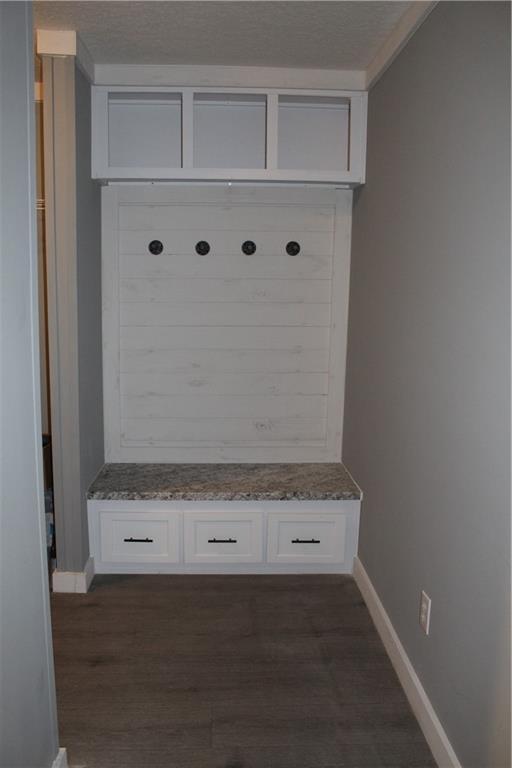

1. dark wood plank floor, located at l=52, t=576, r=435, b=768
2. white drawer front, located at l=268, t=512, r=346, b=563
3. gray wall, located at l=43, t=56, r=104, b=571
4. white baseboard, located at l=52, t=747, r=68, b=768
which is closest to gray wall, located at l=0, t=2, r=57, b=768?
white baseboard, located at l=52, t=747, r=68, b=768

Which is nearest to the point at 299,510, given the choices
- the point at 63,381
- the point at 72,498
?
the point at 72,498

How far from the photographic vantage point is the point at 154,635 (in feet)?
8.43

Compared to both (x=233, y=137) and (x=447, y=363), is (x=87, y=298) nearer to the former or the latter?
(x=233, y=137)

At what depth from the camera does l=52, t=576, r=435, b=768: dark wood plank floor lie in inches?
76.7

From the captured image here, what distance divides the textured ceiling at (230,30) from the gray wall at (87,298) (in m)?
0.26

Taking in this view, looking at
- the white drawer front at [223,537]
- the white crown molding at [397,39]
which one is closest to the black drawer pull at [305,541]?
the white drawer front at [223,537]

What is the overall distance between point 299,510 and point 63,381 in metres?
1.35

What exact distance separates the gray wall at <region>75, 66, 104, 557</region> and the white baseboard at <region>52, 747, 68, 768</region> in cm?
118

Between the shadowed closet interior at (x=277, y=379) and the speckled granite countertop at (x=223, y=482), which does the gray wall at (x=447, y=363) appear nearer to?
the shadowed closet interior at (x=277, y=379)

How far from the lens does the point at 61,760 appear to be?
178 centimetres

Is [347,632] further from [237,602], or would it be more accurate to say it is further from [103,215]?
[103,215]

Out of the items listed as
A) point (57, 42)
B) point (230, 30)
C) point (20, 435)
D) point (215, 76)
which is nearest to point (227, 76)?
point (215, 76)

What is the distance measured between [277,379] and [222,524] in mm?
885

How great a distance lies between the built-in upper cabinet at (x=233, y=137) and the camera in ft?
9.68
